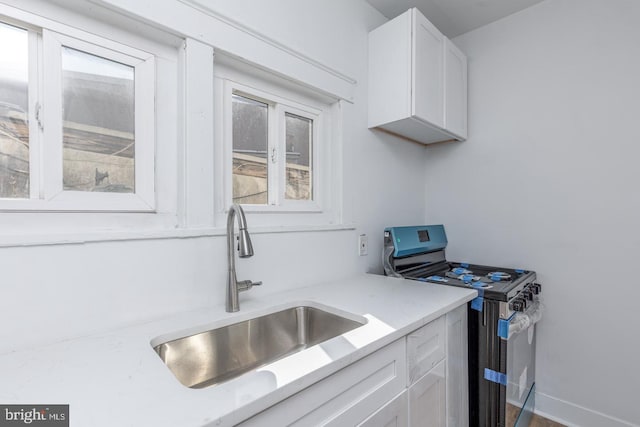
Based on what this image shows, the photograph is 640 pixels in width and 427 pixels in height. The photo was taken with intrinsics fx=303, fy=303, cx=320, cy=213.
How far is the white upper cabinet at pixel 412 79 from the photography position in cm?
168

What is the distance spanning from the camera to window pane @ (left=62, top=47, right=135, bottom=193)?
3.15ft

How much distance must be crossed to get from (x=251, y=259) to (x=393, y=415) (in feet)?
2.53

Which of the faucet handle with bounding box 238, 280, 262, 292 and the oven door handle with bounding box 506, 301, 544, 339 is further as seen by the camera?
the oven door handle with bounding box 506, 301, 544, 339

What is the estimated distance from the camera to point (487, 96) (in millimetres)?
2127

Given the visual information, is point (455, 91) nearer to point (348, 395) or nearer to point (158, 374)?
point (348, 395)

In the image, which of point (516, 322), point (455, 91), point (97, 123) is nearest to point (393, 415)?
point (516, 322)

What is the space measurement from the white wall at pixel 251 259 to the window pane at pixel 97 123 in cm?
18

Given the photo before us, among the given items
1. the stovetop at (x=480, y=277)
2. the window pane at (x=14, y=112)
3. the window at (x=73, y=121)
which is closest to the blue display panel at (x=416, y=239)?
the stovetop at (x=480, y=277)

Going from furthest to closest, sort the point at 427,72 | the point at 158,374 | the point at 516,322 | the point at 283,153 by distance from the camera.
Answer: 1. the point at 427,72
2. the point at 283,153
3. the point at 516,322
4. the point at 158,374

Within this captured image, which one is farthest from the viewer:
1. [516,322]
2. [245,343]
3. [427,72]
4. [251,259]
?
[427,72]

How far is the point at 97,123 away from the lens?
1009 mm

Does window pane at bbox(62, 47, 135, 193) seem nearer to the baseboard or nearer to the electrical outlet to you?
the electrical outlet

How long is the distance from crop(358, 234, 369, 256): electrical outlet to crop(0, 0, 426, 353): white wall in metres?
0.04

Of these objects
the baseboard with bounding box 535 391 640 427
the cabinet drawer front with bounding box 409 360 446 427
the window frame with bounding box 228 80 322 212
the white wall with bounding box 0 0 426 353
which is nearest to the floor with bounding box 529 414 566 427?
the baseboard with bounding box 535 391 640 427
